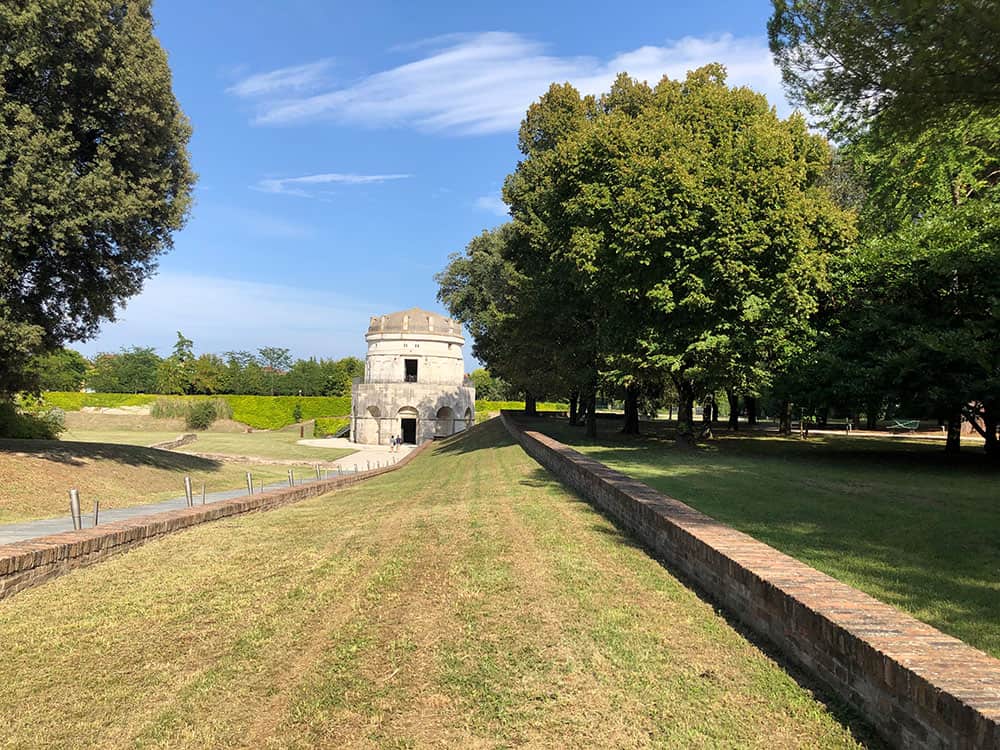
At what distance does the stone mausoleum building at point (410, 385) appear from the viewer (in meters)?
55.5

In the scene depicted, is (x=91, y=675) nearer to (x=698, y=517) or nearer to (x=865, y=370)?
(x=698, y=517)

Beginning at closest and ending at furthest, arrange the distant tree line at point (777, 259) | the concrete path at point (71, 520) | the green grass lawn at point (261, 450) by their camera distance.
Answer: the concrete path at point (71, 520), the distant tree line at point (777, 259), the green grass lawn at point (261, 450)

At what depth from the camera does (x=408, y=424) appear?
57000 mm

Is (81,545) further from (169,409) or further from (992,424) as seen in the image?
(169,409)

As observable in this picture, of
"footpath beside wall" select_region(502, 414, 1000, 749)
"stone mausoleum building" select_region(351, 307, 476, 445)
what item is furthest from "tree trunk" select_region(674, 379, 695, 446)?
"stone mausoleum building" select_region(351, 307, 476, 445)

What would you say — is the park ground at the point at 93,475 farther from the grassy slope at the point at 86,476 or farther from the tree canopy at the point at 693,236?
the tree canopy at the point at 693,236

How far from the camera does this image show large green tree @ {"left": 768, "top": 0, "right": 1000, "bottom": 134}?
8172 millimetres

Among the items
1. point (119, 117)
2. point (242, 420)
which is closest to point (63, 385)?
point (242, 420)

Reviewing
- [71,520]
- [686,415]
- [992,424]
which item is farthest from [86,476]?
[992,424]

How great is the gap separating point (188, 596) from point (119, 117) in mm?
16112

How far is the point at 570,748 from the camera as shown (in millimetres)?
3676

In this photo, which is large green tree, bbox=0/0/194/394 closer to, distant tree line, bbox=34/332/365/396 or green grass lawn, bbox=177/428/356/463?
green grass lawn, bbox=177/428/356/463

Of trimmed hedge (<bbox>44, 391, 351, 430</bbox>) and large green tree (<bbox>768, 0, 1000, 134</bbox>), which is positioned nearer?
large green tree (<bbox>768, 0, 1000, 134</bbox>)

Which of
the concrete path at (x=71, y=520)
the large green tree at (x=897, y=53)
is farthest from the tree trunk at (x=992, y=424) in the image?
the concrete path at (x=71, y=520)
